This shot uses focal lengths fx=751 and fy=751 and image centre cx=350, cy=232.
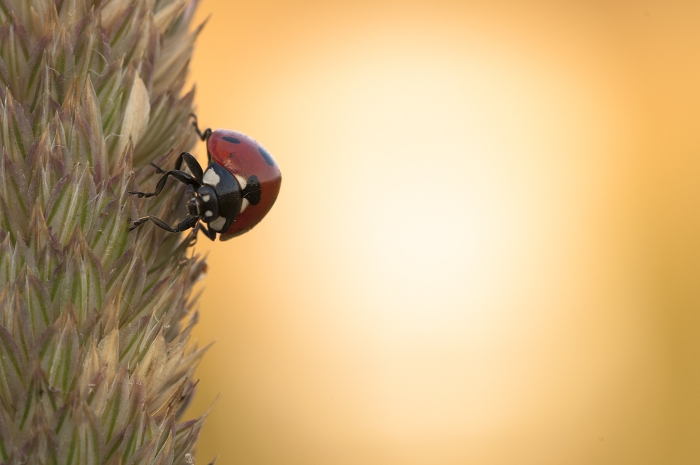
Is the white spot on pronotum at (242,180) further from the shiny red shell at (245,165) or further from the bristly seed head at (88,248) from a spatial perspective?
the bristly seed head at (88,248)

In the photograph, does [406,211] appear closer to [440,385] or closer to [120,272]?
[440,385]

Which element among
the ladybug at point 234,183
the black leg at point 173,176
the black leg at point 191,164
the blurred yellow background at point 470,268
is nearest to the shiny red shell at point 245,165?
the ladybug at point 234,183

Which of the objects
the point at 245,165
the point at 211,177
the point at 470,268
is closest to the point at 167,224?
the point at 211,177

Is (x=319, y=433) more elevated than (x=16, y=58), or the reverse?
(x=16, y=58)

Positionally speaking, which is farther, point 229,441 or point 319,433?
point 319,433

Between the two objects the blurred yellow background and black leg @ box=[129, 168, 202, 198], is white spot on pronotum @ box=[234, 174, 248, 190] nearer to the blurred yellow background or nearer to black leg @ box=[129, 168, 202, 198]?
black leg @ box=[129, 168, 202, 198]

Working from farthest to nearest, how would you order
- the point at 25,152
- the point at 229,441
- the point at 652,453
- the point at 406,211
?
the point at 406,211 → the point at 652,453 → the point at 229,441 → the point at 25,152

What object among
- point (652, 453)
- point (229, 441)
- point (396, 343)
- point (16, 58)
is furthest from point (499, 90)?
point (16, 58)
